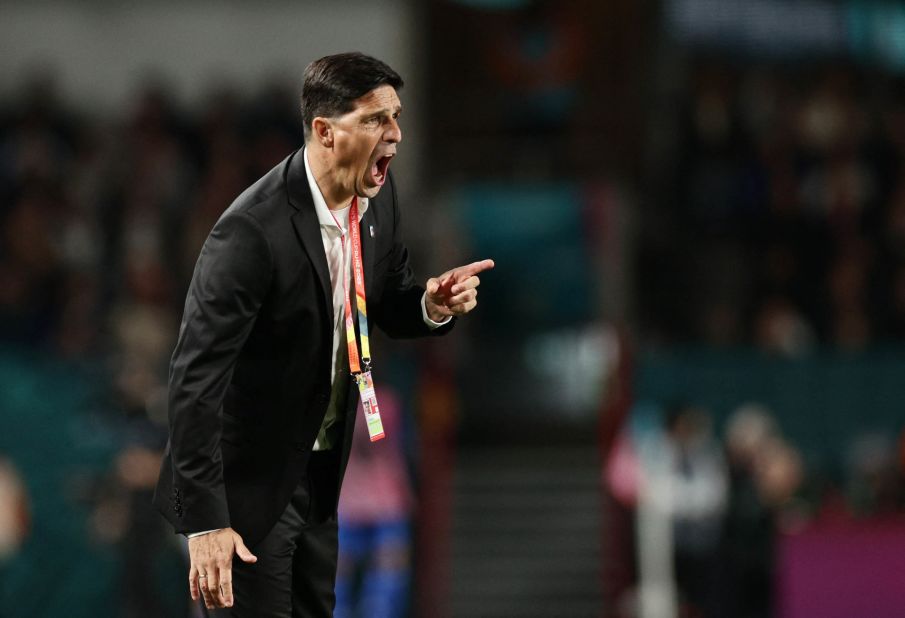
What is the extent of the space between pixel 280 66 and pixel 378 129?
12.6 meters

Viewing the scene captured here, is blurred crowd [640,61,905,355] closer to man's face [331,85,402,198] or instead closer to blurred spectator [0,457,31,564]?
blurred spectator [0,457,31,564]

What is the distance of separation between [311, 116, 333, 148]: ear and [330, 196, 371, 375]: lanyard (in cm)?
19

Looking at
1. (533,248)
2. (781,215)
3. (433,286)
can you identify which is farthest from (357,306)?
(533,248)

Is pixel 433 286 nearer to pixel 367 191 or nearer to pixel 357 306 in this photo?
pixel 357 306

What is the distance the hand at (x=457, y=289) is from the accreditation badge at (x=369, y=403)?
277 millimetres

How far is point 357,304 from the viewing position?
3.83 meters

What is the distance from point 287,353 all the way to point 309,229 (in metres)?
0.32

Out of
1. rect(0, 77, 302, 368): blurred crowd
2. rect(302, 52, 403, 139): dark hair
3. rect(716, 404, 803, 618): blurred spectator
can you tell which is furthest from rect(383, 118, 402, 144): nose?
rect(0, 77, 302, 368): blurred crowd

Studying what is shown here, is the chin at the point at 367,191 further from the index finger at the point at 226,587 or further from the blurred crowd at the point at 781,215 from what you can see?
the blurred crowd at the point at 781,215

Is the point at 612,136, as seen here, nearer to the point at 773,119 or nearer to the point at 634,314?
the point at 773,119

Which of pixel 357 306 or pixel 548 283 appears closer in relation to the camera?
pixel 357 306

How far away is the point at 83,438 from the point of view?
423 inches

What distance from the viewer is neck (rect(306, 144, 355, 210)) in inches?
147

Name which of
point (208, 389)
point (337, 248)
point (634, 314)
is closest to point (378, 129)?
point (337, 248)
